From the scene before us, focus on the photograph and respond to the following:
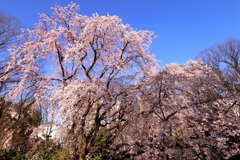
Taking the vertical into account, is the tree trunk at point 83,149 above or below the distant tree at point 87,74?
below

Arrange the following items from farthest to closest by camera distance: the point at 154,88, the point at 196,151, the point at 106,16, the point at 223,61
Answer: the point at 223,61
the point at 106,16
the point at 154,88
the point at 196,151

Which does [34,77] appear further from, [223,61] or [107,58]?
[223,61]

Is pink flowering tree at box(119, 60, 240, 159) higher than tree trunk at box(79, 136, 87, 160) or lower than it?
higher

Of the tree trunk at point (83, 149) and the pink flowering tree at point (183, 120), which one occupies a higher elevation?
the pink flowering tree at point (183, 120)

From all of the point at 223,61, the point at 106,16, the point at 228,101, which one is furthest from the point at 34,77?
the point at 223,61

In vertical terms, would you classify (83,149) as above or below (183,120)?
below

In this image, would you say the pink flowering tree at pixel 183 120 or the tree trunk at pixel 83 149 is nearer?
the pink flowering tree at pixel 183 120

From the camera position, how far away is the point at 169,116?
6.19 meters

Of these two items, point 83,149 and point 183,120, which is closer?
point 183,120

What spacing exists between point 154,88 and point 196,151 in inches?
79.6

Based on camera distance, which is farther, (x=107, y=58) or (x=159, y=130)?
(x=107, y=58)

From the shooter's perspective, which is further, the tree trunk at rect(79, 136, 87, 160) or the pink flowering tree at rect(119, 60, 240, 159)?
the tree trunk at rect(79, 136, 87, 160)

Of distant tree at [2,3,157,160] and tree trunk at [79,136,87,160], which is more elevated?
distant tree at [2,3,157,160]

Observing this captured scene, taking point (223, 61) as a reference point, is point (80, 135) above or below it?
below
